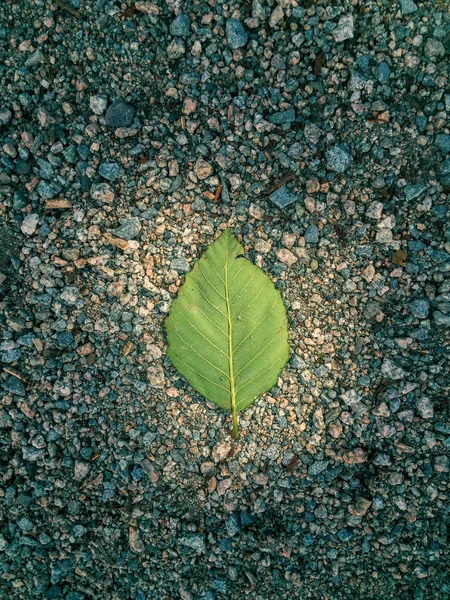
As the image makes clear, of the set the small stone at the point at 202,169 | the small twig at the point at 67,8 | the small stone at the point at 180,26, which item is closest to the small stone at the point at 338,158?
the small stone at the point at 202,169

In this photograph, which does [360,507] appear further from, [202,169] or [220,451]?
[202,169]

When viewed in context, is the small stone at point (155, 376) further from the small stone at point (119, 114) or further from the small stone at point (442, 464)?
the small stone at point (442, 464)

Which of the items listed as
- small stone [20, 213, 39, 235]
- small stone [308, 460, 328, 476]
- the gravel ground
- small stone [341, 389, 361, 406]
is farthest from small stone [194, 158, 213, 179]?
small stone [308, 460, 328, 476]

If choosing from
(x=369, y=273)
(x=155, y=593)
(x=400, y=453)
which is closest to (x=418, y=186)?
(x=369, y=273)

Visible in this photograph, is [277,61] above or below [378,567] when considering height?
above

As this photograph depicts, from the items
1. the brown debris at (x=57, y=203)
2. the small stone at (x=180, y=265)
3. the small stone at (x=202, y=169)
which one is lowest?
the small stone at (x=180, y=265)

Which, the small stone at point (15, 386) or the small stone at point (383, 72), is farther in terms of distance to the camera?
the small stone at point (15, 386)

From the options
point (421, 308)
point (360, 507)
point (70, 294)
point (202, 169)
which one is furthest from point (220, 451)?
point (202, 169)

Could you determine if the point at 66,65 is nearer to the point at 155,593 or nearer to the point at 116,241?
the point at 116,241

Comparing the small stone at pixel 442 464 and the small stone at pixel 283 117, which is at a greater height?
the small stone at pixel 283 117
